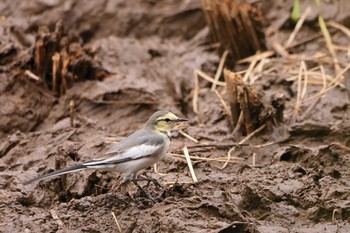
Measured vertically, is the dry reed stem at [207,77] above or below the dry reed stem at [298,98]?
above

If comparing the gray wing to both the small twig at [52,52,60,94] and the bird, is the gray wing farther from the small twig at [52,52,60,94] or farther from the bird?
the small twig at [52,52,60,94]

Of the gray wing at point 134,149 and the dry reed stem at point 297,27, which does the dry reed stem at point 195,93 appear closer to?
the dry reed stem at point 297,27

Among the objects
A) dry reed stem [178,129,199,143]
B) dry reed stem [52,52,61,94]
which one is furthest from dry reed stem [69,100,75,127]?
dry reed stem [178,129,199,143]

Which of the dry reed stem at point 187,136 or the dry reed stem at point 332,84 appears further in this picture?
the dry reed stem at point 332,84

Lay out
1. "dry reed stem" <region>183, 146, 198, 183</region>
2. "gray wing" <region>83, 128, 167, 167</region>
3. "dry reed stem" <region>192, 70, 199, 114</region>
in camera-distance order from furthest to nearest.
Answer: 1. "dry reed stem" <region>192, 70, 199, 114</region>
2. "dry reed stem" <region>183, 146, 198, 183</region>
3. "gray wing" <region>83, 128, 167, 167</region>

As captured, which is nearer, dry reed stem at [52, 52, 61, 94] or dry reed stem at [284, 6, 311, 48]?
dry reed stem at [52, 52, 61, 94]

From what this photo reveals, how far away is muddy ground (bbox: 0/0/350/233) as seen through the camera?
617cm

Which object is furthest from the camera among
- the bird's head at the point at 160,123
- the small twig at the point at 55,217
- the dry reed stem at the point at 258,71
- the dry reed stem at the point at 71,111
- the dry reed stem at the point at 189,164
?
the dry reed stem at the point at 258,71

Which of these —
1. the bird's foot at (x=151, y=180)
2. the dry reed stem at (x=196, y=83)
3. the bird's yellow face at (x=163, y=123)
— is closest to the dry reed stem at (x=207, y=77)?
the dry reed stem at (x=196, y=83)

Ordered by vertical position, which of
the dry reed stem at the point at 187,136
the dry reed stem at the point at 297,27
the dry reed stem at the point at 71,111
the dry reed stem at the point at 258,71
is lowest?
the dry reed stem at the point at 187,136

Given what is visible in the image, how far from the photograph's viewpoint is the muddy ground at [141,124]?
20.2 ft

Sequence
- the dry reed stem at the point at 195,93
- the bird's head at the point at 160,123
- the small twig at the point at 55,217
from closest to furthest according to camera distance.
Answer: the small twig at the point at 55,217 < the bird's head at the point at 160,123 < the dry reed stem at the point at 195,93

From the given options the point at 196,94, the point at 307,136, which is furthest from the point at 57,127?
the point at 307,136

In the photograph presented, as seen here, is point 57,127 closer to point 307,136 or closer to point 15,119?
point 15,119
